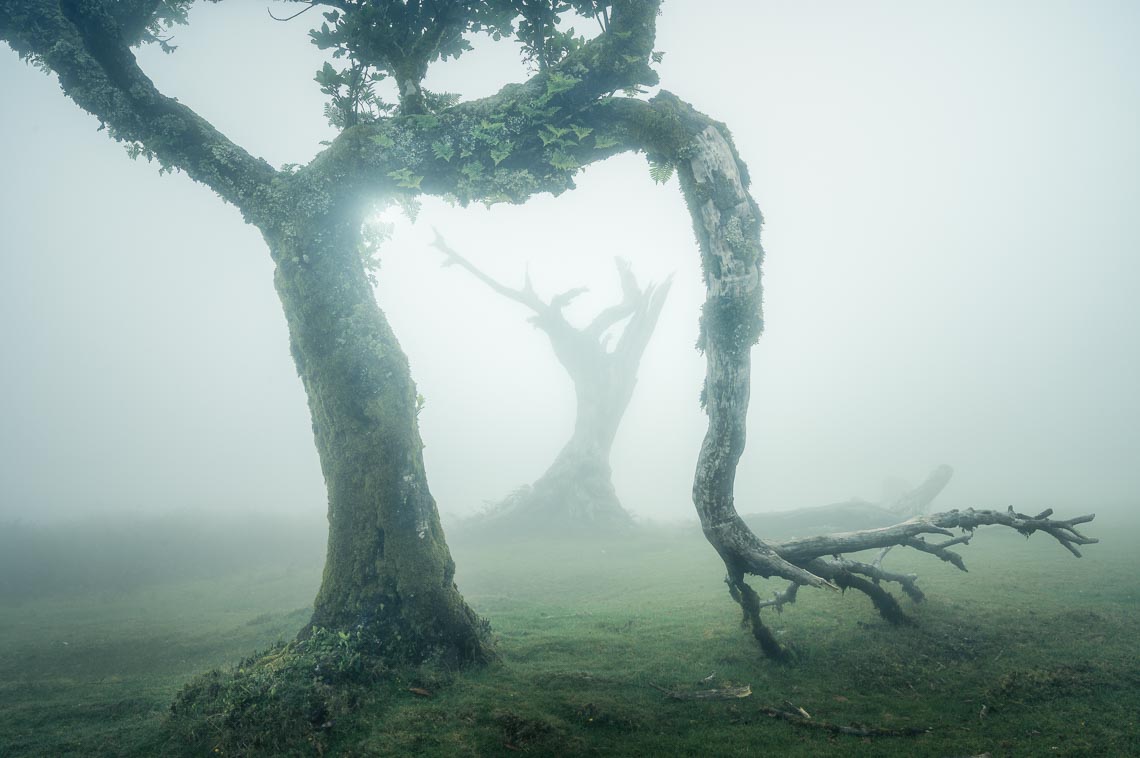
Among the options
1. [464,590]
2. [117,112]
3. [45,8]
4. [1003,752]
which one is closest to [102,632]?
[464,590]

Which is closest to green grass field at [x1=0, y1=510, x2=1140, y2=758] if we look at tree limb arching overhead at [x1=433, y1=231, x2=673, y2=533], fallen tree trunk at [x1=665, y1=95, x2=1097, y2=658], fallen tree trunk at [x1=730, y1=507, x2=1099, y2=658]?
fallen tree trunk at [x1=730, y1=507, x2=1099, y2=658]

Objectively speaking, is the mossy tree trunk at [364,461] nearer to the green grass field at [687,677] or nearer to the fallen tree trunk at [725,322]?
the green grass field at [687,677]

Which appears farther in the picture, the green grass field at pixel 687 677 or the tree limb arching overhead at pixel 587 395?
the tree limb arching overhead at pixel 587 395

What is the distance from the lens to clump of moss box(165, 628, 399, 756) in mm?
4840

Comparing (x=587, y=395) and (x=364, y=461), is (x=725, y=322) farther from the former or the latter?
(x=587, y=395)

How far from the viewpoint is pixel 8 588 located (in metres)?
17.5

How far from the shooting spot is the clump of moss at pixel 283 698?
15.9 ft

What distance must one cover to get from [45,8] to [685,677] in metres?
13.7

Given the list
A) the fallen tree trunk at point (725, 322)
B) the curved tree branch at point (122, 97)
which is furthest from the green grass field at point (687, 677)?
the curved tree branch at point (122, 97)

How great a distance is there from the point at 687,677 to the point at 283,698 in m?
4.81

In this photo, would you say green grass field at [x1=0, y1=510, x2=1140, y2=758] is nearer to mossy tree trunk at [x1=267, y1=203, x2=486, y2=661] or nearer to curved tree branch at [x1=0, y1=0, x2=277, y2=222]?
mossy tree trunk at [x1=267, y1=203, x2=486, y2=661]

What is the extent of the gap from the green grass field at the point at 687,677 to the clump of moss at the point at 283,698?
162 millimetres

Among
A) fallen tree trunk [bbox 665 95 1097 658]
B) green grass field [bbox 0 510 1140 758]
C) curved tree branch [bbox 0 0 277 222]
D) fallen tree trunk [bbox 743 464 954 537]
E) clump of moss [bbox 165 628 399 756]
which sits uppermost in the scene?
curved tree branch [bbox 0 0 277 222]

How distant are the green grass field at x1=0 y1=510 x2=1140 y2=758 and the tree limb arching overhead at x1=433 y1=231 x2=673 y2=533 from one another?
14.6 meters
